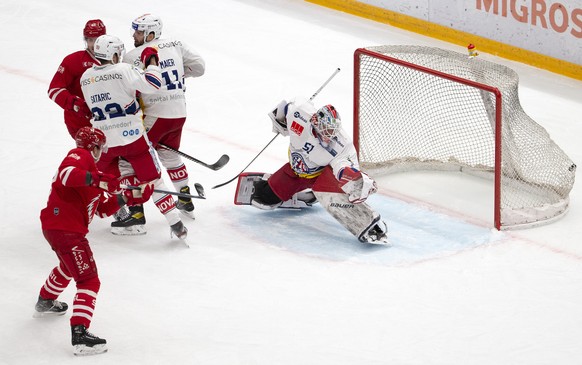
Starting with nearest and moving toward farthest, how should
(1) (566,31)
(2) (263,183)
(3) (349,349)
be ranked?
(3) (349,349)
(2) (263,183)
(1) (566,31)

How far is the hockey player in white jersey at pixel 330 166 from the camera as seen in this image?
601cm

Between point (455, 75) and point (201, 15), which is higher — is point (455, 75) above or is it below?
above

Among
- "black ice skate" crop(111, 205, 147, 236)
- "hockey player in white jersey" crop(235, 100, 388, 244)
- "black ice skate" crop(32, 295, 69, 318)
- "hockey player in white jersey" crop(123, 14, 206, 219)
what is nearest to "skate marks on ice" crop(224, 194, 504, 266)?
"hockey player in white jersey" crop(235, 100, 388, 244)

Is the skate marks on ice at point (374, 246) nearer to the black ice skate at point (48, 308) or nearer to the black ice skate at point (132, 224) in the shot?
the black ice skate at point (132, 224)

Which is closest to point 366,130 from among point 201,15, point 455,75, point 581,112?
point 455,75

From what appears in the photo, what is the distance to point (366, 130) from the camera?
7000 mm

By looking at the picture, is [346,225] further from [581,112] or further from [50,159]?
[581,112]

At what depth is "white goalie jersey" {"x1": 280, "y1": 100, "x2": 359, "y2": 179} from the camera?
6.08 m

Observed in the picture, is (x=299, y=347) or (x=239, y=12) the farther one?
(x=239, y=12)

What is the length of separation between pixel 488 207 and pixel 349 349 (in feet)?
6.01

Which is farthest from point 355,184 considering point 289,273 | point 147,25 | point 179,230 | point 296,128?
point 147,25

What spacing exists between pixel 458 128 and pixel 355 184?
1.13 metres

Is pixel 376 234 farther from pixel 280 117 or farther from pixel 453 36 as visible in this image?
pixel 453 36

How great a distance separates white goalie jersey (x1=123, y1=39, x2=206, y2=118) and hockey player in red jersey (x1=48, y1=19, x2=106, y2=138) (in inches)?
8.7
